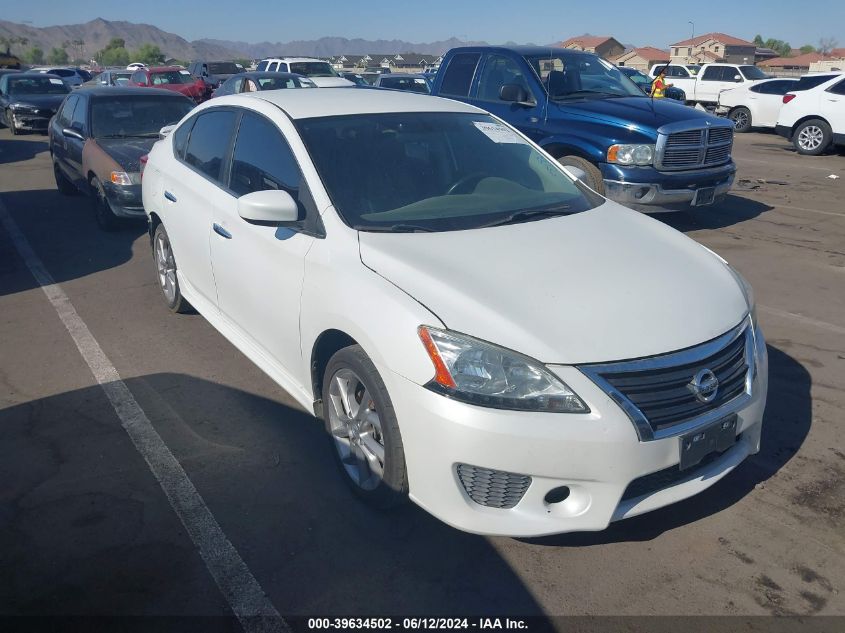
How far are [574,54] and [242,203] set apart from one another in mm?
7103

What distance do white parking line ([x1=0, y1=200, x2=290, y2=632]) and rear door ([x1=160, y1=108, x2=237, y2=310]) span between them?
2.64 ft

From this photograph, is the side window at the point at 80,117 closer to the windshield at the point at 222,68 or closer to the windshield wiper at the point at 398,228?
the windshield wiper at the point at 398,228

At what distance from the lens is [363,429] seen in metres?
3.26

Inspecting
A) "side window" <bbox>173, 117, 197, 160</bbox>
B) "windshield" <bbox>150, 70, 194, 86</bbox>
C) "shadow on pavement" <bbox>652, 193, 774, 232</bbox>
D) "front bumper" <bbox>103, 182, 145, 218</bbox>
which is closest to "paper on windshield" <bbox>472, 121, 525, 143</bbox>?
"side window" <bbox>173, 117, 197, 160</bbox>

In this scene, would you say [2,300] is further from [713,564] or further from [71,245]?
[713,564]

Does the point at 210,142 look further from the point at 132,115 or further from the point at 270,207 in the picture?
the point at 132,115

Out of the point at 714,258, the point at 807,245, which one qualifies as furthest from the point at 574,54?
the point at 714,258

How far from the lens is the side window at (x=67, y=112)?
32.5 feet

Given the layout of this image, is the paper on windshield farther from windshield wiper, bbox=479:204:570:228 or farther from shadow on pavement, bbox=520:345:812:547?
shadow on pavement, bbox=520:345:812:547

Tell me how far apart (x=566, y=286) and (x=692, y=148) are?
19.1 feet

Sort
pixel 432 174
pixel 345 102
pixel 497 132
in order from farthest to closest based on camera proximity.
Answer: pixel 497 132, pixel 345 102, pixel 432 174

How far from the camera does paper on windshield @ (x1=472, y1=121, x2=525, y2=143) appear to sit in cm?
447

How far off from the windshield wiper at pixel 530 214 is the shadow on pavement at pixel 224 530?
148 cm

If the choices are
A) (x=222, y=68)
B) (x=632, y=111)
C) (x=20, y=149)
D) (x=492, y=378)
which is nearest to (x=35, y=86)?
(x=20, y=149)
